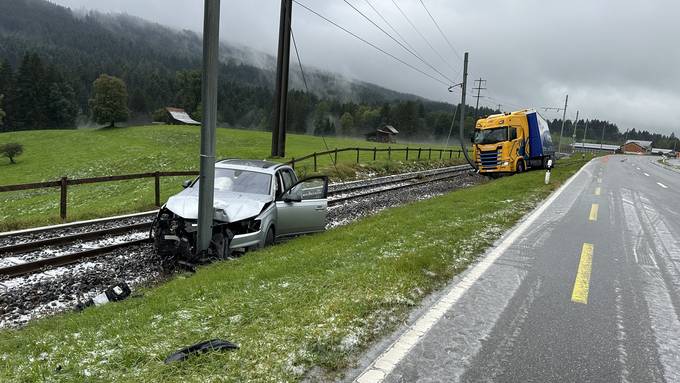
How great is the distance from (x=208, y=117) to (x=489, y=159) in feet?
70.4

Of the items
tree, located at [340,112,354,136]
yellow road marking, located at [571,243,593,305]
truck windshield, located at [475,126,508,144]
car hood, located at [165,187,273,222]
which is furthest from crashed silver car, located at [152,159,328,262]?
tree, located at [340,112,354,136]

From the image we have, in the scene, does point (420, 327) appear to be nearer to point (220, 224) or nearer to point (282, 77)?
point (220, 224)

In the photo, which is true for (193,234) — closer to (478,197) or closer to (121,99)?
(478,197)

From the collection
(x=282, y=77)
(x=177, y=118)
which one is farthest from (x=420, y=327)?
(x=177, y=118)

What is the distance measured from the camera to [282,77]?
23594 mm

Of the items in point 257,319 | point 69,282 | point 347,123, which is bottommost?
point 69,282

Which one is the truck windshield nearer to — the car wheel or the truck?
the truck

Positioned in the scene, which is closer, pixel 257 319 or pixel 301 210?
pixel 257 319

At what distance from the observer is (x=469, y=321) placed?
4.39 metres

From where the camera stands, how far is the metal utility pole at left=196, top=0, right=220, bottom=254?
6.86 meters

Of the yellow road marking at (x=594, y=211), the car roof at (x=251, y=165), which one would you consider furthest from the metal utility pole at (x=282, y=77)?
the yellow road marking at (x=594, y=211)

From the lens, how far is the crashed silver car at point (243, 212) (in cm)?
714

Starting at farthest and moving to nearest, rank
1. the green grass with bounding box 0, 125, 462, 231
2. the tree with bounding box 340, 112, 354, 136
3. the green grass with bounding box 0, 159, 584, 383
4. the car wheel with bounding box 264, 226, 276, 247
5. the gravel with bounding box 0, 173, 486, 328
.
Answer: the tree with bounding box 340, 112, 354, 136 < the green grass with bounding box 0, 125, 462, 231 < the car wheel with bounding box 264, 226, 276, 247 < the gravel with bounding box 0, 173, 486, 328 < the green grass with bounding box 0, 159, 584, 383

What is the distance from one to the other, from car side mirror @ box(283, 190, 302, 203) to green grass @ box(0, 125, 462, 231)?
6.43 meters
